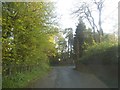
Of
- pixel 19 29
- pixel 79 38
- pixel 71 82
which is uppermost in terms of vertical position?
pixel 79 38

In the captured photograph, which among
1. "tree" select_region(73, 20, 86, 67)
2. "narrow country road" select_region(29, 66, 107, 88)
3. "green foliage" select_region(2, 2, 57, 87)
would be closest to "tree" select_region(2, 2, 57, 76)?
"green foliage" select_region(2, 2, 57, 87)

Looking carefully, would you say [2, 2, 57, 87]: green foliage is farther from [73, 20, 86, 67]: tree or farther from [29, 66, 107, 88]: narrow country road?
[73, 20, 86, 67]: tree

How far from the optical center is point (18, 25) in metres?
15.3

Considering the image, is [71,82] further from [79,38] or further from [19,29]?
[79,38]

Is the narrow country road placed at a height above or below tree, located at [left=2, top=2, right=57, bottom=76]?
below

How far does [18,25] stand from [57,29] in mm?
14321

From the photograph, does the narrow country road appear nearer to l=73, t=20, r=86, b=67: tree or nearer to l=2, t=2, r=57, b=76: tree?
l=2, t=2, r=57, b=76: tree

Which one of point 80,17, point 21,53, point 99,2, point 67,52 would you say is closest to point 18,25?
point 21,53

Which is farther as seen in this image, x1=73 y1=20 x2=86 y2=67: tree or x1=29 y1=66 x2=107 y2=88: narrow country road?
x1=73 y1=20 x2=86 y2=67: tree

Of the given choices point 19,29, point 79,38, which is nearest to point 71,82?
point 19,29

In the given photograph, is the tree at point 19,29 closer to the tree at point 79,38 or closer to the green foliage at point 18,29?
the green foliage at point 18,29

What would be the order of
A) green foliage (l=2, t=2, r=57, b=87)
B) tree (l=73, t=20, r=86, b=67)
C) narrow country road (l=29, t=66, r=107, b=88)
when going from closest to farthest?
green foliage (l=2, t=2, r=57, b=87) < narrow country road (l=29, t=66, r=107, b=88) < tree (l=73, t=20, r=86, b=67)

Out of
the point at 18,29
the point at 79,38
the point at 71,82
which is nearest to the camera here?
the point at 18,29

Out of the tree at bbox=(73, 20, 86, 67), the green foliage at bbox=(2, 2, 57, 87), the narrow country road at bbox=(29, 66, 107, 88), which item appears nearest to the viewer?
the green foliage at bbox=(2, 2, 57, 87)
